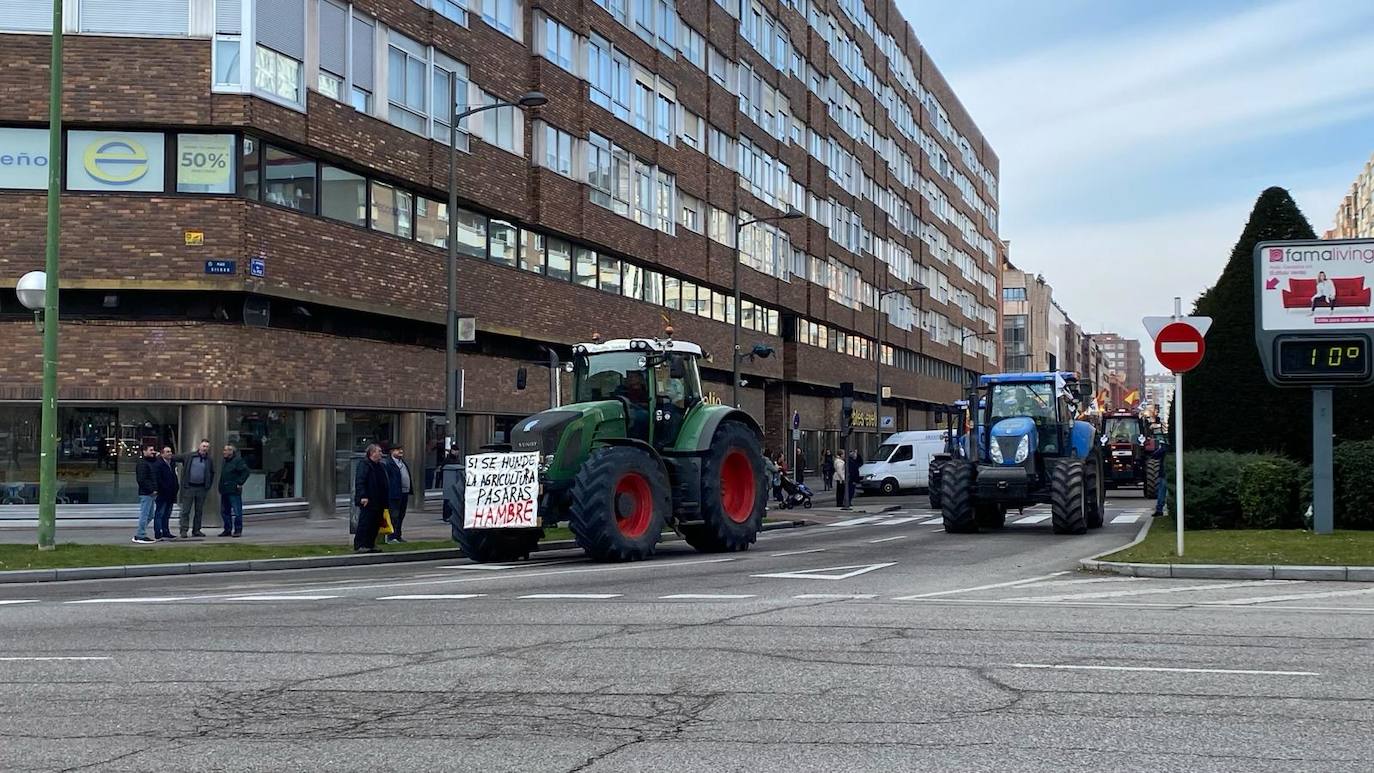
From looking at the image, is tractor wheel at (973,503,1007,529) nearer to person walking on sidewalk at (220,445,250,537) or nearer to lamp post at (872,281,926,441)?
person walking on sidewalk at (220,445,250,537)

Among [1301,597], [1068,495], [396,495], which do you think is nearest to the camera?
[1301,597]

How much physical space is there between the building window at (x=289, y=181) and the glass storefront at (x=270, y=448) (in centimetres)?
392

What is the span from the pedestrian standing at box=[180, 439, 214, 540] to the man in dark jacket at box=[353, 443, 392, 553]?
3.64m

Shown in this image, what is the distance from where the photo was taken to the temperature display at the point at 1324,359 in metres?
20.3

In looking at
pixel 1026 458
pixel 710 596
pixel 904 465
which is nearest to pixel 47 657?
pixel 710 596

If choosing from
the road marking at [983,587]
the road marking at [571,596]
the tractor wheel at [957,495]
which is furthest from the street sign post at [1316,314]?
the road marking at [571,596]

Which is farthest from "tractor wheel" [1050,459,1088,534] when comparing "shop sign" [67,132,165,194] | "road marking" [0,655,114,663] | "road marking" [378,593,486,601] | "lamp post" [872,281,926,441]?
"lamp post" [872,281,926,441]

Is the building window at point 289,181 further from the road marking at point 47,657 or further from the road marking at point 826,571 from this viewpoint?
the road marking at point 47,657

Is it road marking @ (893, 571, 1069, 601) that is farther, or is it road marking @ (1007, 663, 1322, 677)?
road marking @ (893, 571, 1069, 601)

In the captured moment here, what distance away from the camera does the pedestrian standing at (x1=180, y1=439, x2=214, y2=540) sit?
22859 mm

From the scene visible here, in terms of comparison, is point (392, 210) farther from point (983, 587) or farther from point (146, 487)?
point (983, 587)

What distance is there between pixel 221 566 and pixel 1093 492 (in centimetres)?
1489

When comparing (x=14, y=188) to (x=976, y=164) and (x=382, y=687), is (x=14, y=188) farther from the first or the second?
(x=976, y=164)

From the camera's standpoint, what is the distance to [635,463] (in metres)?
17.7
